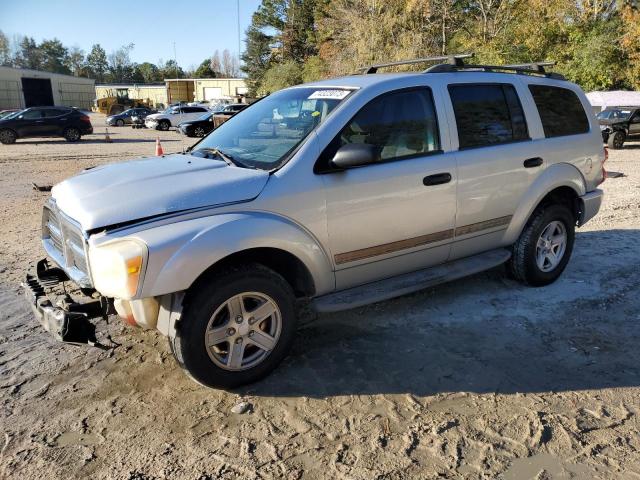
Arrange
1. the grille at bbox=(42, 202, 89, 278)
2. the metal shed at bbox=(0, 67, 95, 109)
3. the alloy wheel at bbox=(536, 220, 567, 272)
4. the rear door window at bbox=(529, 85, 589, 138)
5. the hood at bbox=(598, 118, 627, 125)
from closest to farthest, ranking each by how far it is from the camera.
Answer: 1. the grille at bbox=(42, 202, 89, 278)
2. the rear door window at bbox=(529, 85, 589, 138)
3. the alloy wheel at bbox=(536, 220, 567, 272)
4. the hood at bbox=(598, 118, 627, 125)
5. the metal shed at bbox=(0, 67, 95, 109)

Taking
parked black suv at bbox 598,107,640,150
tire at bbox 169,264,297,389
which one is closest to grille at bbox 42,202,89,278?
tire at bbox 169,264,297,389

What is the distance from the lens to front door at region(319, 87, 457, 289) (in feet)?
12.1

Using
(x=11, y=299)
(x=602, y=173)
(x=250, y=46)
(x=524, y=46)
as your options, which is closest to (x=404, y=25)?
(x=524, y=46)

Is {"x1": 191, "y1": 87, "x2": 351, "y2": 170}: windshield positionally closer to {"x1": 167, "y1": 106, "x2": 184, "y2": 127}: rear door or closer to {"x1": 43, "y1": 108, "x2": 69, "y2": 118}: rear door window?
{"x1": 43, "y1": 108, "x2": 69, "y2": 118}: rear door window

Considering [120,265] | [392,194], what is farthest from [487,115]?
[120,265]

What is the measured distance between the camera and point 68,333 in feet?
10.2

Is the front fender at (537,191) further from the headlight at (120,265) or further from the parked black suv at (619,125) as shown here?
the parked black suv at (619,125)

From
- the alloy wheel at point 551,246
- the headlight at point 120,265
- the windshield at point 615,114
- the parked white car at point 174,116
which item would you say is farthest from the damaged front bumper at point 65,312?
the parked white car at point 174,116

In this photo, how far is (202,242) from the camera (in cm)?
305

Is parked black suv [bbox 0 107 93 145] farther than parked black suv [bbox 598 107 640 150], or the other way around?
parked black suv [bbox 0 107 93 145]

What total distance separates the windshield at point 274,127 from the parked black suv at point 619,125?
60.0 ft

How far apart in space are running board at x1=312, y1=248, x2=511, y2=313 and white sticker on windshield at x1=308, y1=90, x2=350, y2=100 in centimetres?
143

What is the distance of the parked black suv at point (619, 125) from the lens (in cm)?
1912

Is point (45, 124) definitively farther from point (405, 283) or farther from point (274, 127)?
point (405, 283)
